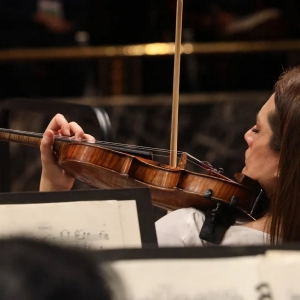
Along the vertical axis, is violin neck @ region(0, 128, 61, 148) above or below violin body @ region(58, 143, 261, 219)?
above

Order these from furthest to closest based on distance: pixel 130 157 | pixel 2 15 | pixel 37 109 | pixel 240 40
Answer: pixel 240 40 < pixel 2 15 < pixel 37 109 < pixel 130 157

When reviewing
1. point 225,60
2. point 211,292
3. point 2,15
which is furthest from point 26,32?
point 211,292

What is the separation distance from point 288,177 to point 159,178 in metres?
0.28

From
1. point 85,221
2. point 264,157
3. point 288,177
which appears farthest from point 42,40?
A: point 85,221

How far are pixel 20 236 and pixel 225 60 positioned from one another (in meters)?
3.31

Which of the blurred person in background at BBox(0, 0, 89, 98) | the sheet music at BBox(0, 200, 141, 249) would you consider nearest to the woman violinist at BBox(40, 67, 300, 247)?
the sheet music at BBox(0, 200, 141, 249)

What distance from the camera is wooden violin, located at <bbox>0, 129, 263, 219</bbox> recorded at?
4.50 feet

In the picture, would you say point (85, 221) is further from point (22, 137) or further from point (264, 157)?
point (22, 137)

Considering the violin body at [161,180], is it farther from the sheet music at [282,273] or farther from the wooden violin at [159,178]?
the sheet music at [282,273]

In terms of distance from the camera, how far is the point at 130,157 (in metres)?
1.46

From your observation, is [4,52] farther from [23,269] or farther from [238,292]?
[23,269]

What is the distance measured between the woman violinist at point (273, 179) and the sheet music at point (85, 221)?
0.35m

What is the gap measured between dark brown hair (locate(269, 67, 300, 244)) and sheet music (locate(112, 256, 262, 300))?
19.2 inches

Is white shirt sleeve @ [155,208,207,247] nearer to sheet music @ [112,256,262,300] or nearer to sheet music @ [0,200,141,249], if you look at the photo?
sheet music @ [0,200,141,249]
